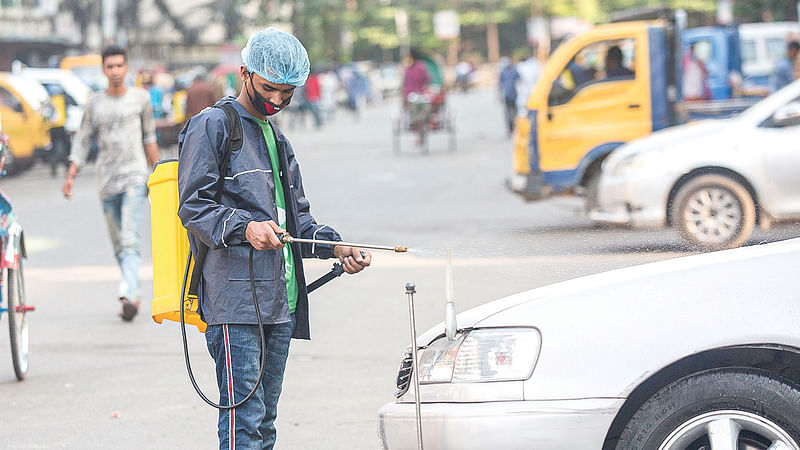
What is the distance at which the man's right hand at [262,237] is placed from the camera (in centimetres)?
390

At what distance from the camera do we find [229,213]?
13.0 ft

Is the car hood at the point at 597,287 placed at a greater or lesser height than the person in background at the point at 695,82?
lesser

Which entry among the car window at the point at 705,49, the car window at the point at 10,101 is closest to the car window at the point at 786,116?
the car window at the point at 705,49

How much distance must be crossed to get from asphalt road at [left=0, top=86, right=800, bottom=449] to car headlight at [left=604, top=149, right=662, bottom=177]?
848mm

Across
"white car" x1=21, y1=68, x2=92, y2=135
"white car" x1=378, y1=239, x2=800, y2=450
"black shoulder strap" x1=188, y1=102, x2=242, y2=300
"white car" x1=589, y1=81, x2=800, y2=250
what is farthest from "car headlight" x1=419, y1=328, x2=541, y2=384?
"white car" x1=21, y1=68, x2=92, y2=135

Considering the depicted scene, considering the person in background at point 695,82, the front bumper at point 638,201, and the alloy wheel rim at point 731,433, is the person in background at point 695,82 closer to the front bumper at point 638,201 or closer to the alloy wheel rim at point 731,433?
the front bumper at point 638,201

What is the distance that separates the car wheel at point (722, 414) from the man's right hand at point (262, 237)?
1.23m

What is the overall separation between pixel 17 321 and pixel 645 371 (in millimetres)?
4328

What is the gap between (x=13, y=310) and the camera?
688cm

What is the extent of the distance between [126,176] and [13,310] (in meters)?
2.00

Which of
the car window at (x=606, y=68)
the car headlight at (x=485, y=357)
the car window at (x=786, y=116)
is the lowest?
the car headlight at (x=485, y=357)

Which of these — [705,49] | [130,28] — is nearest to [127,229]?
[705,49]

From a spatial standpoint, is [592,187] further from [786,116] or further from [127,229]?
[127,229]

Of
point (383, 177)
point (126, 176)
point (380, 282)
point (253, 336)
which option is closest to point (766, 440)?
point (253, 336)
